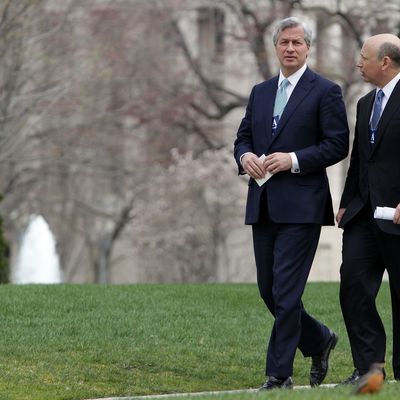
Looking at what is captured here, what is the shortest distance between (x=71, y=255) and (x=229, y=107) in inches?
350

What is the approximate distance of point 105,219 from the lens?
41.5 meters

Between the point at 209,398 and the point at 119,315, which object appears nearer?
the point at 209,398

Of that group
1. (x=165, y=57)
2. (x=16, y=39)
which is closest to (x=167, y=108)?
(x=165, y=57)

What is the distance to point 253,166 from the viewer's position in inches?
359

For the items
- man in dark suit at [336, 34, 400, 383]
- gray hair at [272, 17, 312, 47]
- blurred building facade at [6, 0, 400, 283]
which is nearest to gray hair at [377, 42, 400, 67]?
man in dark suit at [336, 34, 400, 383]

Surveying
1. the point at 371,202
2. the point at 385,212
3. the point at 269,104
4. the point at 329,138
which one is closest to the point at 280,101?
the point at 269,104

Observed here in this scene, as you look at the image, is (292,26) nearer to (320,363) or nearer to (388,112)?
(388,112)

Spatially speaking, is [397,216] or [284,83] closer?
[397,216]

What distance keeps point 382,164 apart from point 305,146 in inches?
21.5

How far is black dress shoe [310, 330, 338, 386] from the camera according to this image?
9.57 meters

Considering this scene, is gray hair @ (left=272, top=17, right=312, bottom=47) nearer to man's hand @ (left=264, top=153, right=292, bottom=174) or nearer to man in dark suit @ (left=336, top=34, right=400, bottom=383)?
man in dark suit @ (left=336, top=34, right=400, bottom=383)

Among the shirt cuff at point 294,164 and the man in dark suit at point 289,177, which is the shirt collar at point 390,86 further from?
the shirt cuff at point 294,164

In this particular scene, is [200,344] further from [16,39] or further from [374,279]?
[16,39]

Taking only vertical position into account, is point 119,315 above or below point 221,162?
below
